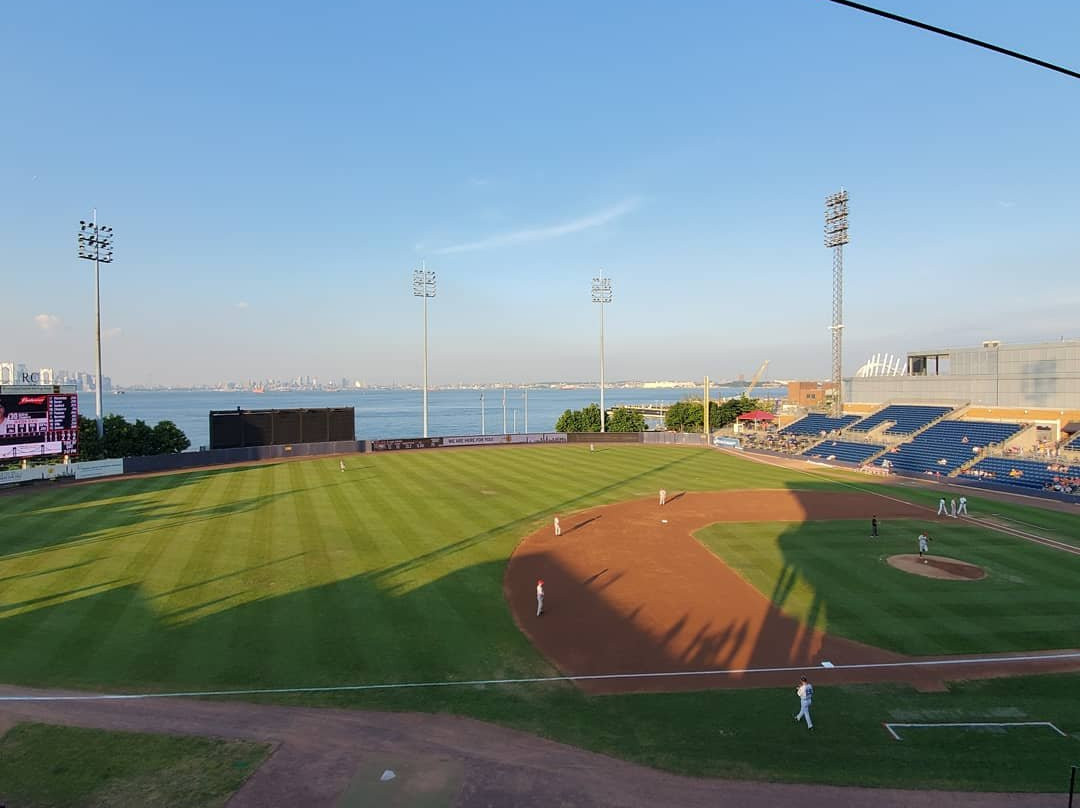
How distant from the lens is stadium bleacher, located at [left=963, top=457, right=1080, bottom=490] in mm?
41125

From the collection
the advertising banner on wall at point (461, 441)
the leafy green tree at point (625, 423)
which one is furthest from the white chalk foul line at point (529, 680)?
the leafy green tree at point (625, 423)

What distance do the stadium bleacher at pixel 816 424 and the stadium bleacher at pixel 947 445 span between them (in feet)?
34.1

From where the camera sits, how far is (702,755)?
39.2 feet

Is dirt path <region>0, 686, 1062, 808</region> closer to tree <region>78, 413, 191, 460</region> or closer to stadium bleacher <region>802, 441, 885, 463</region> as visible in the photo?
tree <region>78, 413, 191, 460</region>

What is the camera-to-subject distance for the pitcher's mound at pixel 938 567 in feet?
75.7

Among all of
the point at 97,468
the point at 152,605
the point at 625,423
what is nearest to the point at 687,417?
the point at 625,423

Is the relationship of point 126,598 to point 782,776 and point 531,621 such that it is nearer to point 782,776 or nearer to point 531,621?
point 531,621

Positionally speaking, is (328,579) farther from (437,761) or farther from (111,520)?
(111,520)

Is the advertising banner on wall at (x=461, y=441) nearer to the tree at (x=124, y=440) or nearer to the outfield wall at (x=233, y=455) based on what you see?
the outfield wall at (x=233, y=455)

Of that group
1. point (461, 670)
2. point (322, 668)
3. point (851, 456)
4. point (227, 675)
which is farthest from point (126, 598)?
point (851, 456)

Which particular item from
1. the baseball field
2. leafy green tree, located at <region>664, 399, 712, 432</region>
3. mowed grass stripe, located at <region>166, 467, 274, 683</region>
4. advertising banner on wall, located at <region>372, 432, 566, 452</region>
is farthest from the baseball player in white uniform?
leafy green tree, located at <region>664, 399, 712, 432</region>

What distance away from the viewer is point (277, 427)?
2286 inches

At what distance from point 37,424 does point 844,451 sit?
66424 mm

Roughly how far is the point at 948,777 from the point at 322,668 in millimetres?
14215
